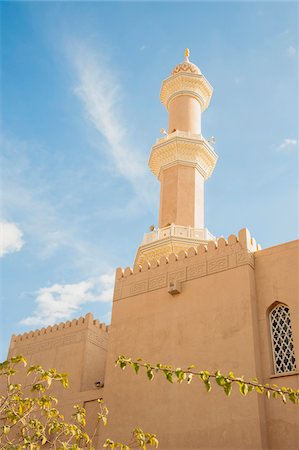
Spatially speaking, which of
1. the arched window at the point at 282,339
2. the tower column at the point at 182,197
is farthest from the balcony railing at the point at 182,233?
the arched window at the point at 282,339

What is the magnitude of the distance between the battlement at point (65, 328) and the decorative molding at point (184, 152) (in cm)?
491

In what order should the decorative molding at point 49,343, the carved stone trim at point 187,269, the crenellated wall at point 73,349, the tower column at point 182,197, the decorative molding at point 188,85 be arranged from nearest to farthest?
the carved stone trim at point 187,269 → the crenellated wall at point 73,349 → the decorative molding at point 49,343 → the tower column at point 182,197 → the decorative molding at point 188,85

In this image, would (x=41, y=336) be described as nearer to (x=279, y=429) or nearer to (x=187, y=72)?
(x=279, y=429)

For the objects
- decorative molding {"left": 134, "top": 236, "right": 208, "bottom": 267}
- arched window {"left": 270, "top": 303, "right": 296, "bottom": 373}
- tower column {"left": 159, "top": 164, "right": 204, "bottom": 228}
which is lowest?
arched window {"left": 270, "top": 303, "right": 296, "bottom": 373}

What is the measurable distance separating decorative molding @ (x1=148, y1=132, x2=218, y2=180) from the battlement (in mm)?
4907

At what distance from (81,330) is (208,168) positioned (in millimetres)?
6112

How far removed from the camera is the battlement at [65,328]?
504 inches

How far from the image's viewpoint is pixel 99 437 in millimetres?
9539

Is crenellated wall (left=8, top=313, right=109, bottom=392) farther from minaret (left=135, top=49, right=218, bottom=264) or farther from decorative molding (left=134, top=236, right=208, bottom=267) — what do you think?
minaret (left=135, top=49, right=218, bottom=264)

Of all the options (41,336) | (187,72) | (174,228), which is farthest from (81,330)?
(187,72)

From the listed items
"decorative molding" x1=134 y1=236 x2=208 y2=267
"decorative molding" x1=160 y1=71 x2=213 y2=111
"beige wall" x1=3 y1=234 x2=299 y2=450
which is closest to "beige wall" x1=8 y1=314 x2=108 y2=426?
"beige wall" x1=3 y1=234 x2=299 y2=450

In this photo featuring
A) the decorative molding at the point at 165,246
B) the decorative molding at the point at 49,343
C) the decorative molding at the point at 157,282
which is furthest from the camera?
the decorative molding at the point at 49,343

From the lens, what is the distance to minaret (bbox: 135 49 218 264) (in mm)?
12938

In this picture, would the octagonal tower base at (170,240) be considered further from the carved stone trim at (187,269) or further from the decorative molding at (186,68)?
the decorative molding at (186,68)
